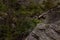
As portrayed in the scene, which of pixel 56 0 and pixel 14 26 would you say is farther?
pixel 56 0

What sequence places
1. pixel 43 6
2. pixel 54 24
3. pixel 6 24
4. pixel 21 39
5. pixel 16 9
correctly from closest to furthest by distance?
pixel 54 24, pixel 21 39, pixel 6 24, pixel 16 9, pixel 43 6

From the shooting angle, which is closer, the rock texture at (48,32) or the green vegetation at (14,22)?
the rock texture at (48,32)

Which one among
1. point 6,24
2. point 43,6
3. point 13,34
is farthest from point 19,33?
point 43,6

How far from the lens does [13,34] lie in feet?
15.9

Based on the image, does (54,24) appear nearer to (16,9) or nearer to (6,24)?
(6,24)

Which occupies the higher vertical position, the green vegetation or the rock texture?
the rock texture

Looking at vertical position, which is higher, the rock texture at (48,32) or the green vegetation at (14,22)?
the rock texture at (48,32)

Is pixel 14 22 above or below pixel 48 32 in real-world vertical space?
below

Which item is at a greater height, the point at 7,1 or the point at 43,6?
the point at 7,1

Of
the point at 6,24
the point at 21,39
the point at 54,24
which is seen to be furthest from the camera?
the point at 6,24

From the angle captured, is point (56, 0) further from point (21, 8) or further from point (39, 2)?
point (21, 8)

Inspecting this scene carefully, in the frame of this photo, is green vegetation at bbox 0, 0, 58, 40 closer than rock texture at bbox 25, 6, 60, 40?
No

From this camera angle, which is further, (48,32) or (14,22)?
(14,22)

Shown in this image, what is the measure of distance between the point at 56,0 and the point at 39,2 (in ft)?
1.99
